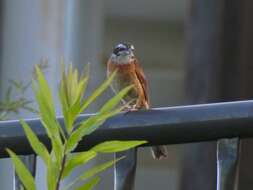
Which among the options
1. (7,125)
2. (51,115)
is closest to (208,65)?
(7,125)

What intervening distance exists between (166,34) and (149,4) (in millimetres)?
500

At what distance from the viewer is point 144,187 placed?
11.3 m

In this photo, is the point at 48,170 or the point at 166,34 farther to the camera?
the point at 166,34

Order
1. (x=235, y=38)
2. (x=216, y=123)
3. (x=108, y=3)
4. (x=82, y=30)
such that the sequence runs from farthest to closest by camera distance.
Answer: (x=108, y=3)
(x=82, y=30)
(x=235, y=38)
(x=216, y=123)

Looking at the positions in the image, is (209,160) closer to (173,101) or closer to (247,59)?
(247,59)

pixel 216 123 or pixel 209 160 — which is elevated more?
pixel 216 123

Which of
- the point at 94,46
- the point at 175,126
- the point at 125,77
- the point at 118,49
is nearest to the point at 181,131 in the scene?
the point at 175,126

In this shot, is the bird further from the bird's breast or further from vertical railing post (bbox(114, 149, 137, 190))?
vertical railing post (bbox(114, 149, 137, 190))

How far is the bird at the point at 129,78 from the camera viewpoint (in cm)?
247

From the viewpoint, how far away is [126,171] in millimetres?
1695

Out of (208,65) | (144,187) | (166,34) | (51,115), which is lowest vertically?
(144,187)

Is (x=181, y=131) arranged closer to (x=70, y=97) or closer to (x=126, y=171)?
(x=126, y=171)

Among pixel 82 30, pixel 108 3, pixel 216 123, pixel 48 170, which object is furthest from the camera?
pixel 108 3

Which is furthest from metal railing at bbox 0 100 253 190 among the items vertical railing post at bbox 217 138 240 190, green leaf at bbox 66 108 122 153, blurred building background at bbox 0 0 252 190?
blurred building background at bbox 0 0 252 190
